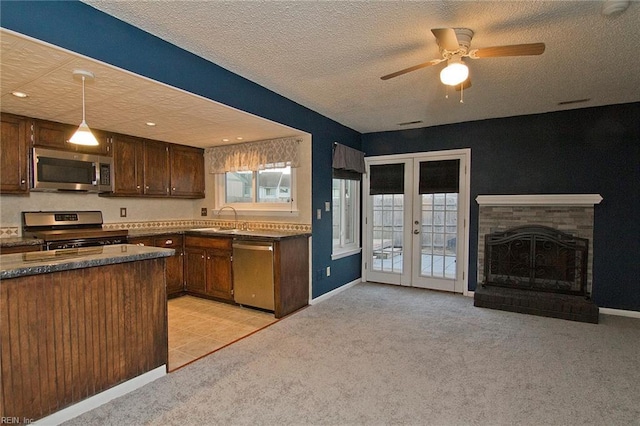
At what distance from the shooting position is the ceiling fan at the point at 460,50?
6.55ft

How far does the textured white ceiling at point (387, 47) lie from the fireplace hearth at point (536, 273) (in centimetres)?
168

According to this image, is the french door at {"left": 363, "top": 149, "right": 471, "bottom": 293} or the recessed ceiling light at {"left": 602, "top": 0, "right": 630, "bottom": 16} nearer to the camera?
the recessed ceiling light at {"left": 602, "top": 0, "right": 630, "bottom": 16}

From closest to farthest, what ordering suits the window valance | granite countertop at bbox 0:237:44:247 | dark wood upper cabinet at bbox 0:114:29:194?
1. granite countertop at bbox 0:237:44:247
2. dark wood upper cabinet at bbox 0:114:29:194
3. the window valance

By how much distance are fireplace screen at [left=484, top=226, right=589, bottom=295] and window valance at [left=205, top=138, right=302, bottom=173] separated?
2.94m

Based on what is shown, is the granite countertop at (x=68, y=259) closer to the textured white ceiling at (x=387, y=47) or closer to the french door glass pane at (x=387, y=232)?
the textured white ceiling at (x=387, y=47)

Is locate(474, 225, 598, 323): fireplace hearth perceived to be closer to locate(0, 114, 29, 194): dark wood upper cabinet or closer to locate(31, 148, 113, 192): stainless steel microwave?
locate(31, 148, 113, 192): stainless steel microwave

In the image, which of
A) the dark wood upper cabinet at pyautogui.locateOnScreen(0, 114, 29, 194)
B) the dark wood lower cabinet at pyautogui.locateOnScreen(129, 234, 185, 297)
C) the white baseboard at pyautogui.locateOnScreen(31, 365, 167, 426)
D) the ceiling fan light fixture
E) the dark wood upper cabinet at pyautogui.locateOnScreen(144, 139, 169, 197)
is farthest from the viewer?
the dark wood upper cabinet at pyautogui.locateOnScreen(144, 139, 169, 197)

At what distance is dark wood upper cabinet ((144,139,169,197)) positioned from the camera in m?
4.46

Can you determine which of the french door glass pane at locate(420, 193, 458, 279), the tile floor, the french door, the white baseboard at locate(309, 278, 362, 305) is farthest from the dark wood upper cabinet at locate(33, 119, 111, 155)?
the french door glass pane at locate(420, 193, 458, 279)

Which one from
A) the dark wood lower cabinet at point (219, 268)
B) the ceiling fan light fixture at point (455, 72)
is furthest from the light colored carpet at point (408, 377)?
the ceiling fan light fixture at point (455, 72)

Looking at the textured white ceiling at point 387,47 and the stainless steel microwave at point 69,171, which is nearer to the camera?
the textured white ceiling at point 387,47

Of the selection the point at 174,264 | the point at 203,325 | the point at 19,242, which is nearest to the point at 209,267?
the point at 174,264

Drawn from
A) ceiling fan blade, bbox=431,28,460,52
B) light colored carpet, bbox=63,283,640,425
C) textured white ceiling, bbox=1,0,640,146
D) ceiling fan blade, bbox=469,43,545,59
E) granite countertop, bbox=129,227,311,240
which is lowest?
light colored carpet, bbox=63,283,640,425

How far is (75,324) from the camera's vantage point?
1.99 metres
